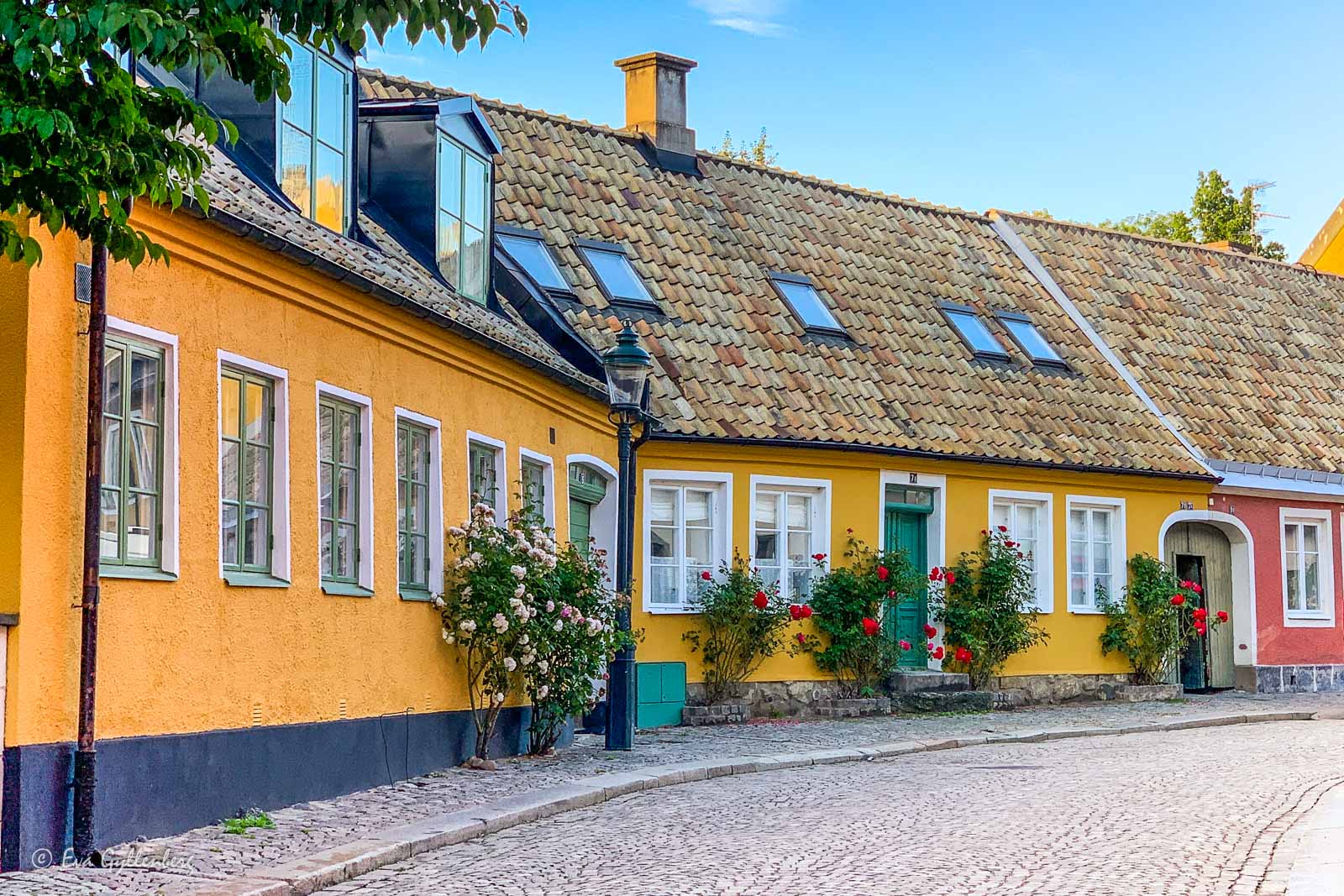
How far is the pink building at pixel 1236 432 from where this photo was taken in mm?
27781

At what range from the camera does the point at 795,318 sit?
2444 centimetres

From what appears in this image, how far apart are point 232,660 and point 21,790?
7.46 feet

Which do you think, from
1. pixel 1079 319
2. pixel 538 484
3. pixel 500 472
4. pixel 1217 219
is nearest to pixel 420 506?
pixel 500 472

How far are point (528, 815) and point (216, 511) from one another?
286cm

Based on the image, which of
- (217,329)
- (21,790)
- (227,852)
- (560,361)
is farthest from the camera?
(560,361)

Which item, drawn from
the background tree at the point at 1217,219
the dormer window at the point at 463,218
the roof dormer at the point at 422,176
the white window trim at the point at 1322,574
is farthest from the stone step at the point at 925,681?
the background tree at the point at 1217,219

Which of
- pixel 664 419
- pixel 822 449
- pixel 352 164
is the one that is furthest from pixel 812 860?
pixel 822 449

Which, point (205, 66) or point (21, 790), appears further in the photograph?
point (21, 790)

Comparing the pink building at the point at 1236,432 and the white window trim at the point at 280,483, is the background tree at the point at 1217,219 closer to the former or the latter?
the pink building at the point at 1236,432

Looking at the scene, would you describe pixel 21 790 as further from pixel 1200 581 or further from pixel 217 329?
Result: pixel 1200 581

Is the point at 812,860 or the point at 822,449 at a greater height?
the point at 822,449

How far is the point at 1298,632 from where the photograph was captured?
93.7ft

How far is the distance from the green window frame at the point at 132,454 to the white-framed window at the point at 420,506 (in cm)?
375

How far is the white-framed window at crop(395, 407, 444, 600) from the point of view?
14.2m
